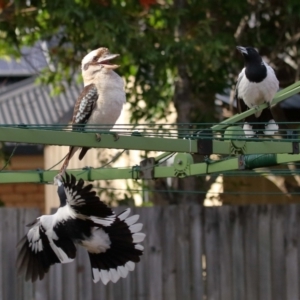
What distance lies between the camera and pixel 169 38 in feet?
24.3

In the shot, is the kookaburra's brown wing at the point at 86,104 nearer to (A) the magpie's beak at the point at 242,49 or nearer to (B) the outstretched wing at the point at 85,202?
(B) the outstretched wing at the point at 85,202

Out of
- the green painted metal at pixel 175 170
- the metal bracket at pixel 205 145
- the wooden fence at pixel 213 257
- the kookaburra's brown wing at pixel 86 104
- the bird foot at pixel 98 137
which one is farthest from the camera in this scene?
the wooden fence at pixel 213 257

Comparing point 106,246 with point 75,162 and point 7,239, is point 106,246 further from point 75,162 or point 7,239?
point 75,162

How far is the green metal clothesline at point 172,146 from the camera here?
3898 mm

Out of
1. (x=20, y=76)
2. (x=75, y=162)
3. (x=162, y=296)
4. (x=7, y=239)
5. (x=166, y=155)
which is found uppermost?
(x=20, y=76)

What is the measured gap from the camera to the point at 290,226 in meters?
6.68

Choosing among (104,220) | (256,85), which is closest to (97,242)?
(104,220)

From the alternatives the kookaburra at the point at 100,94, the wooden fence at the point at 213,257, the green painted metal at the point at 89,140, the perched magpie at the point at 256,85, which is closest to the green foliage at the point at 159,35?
the perched magpie at the point at 256,85

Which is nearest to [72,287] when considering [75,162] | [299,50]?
[299,50]

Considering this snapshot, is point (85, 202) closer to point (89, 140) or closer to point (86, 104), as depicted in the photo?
point (89, 140)

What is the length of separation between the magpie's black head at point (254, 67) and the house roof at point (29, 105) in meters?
7.23

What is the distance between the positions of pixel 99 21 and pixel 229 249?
6.72 feet

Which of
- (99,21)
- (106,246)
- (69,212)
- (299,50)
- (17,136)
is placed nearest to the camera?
(17,136)

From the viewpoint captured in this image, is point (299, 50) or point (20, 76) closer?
point (299, 50)
